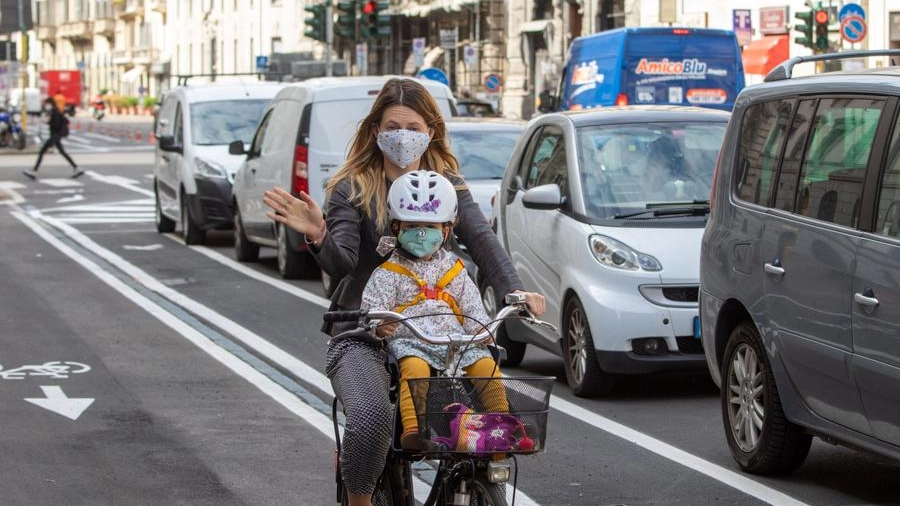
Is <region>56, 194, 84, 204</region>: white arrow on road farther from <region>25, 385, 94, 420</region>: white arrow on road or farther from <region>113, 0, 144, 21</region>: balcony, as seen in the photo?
<region>113, 0, 144, 21</region>: balcony

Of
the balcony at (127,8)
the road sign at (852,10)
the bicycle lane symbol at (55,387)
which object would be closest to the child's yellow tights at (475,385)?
the bicycle lane symbol at (55,387)

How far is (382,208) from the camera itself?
554 cm

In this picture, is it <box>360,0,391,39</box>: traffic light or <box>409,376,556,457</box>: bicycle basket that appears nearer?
<box>409,376,556,457</box>: bicycle basket

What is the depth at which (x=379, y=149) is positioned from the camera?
5.72 meters

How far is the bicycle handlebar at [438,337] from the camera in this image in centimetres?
507

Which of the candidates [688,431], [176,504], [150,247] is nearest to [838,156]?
[688,431]

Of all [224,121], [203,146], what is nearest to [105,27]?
[224,121]

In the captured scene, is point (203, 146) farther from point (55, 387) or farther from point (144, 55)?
point (144, 55)

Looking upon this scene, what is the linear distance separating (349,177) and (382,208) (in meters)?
0.17

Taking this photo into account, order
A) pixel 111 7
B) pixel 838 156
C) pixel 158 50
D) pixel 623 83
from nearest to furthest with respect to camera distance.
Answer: pixel 838 156
pixel 623 83
pixel 158 50
pixel 111 7

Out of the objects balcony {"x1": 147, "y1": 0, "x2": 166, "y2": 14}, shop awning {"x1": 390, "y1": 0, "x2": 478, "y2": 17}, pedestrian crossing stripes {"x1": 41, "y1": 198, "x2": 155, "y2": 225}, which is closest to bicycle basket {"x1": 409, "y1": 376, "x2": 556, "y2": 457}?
pedestrian crossing stripes {"x1": 41, "y1": 198, "x2": 155, "y2": 225}

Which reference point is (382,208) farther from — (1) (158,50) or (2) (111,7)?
(2) (111,7)

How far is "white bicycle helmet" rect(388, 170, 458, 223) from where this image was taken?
522 centimetres

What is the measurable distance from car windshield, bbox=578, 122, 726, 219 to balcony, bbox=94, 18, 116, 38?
119 meters
